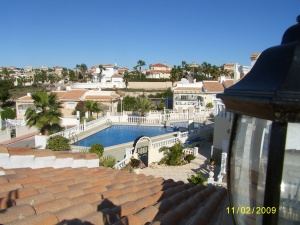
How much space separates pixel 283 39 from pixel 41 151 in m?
6.52

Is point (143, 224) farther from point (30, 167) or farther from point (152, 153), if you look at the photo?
point (152, 153)

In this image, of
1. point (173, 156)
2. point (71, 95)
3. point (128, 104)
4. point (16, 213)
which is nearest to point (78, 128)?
point (173, 156)

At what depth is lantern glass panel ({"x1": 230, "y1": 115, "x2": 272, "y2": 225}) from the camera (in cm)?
157

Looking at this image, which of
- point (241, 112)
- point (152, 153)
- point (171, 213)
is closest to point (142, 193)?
point (171, 213)

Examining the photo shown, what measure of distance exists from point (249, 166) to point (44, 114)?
2465cm

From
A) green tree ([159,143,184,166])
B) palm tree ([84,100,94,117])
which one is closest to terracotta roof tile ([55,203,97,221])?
green tree ([159,143,184,166])

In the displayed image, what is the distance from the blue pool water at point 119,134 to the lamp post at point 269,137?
28.3 metres

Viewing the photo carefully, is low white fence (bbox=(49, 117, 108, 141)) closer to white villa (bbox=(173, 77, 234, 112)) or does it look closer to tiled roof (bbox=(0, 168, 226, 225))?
white villa (bbox=(173, 77, 234, 112))

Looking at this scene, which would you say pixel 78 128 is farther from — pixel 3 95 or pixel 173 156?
pixel 3 95

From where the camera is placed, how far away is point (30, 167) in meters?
7.05

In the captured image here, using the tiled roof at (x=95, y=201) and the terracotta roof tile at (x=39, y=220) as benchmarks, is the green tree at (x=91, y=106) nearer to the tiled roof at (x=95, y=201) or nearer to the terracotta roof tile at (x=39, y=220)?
the tiled roof at (x=95, y=201)

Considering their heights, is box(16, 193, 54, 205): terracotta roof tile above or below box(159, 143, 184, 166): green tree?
above

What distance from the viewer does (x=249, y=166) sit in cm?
170

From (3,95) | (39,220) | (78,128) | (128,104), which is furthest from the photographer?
(3,95)
